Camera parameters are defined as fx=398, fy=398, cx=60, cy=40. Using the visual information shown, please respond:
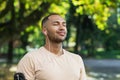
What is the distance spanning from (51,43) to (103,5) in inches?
306

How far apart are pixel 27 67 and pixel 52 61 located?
22 cm

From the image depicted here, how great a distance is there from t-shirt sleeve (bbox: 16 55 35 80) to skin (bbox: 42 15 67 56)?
0.22 m

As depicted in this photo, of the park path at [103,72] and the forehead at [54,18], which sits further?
the park path at [103,72]

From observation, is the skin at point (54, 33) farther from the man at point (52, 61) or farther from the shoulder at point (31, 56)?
the shoulder at point (31, 56)

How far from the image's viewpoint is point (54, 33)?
336cm

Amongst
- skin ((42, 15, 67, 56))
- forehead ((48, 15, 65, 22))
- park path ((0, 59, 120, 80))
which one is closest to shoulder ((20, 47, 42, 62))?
skin ((42, 15, 67, 56))

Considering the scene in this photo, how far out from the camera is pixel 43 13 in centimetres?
1659

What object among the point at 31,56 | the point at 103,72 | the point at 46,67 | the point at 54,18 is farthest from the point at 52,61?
the point at 103,72

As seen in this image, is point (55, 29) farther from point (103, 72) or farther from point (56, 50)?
point (103, 72)

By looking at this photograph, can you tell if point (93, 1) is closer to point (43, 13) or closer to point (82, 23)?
point (43, 13)

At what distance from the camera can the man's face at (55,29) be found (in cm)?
333

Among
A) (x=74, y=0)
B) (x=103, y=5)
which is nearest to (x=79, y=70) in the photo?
(x=74, y=0)

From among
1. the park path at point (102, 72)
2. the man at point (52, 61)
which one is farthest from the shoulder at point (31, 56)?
the park path at point (102, 72)

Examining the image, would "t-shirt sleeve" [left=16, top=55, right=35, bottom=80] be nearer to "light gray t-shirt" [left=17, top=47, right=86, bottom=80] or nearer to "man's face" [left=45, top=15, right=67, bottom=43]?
"light gray t-shirt" [left=17, top=47, right=86, bottom=80]
